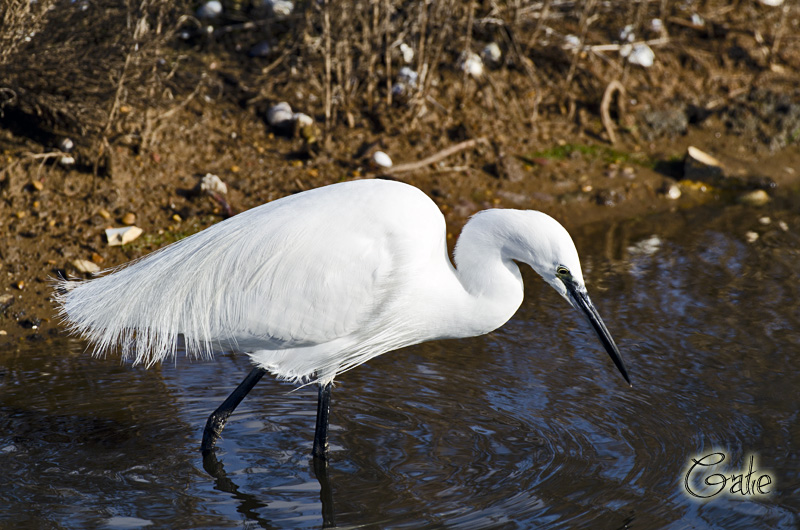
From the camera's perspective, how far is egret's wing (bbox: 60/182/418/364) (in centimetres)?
326

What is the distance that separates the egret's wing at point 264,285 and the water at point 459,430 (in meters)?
0.50

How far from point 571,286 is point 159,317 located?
1609mm

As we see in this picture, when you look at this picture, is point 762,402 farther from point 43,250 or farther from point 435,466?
point 43,250

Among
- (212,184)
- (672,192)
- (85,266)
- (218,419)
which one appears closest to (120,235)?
(85,266)

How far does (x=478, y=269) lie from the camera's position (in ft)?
10.8

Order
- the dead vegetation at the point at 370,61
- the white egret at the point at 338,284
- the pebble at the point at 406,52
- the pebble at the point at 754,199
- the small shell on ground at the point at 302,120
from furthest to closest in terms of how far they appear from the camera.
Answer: the pebble at the point at 406,52, the pebble at the point at 754,199, the small shell on ground at the point at 302,120, the dead vegetation at the point at 370,61, the white egret at the point at 338,284

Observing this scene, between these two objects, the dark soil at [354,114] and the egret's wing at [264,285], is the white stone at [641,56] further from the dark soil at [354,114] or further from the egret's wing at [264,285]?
the egret's wing at [264,285]

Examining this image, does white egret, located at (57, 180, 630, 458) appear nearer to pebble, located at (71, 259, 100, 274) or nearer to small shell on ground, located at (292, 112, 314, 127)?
pebble, located at (71, 259, 100, 274)

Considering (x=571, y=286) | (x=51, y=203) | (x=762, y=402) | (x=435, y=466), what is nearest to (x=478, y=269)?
(x=571, y=286)

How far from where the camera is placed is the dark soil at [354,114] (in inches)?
205

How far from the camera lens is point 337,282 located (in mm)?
3258

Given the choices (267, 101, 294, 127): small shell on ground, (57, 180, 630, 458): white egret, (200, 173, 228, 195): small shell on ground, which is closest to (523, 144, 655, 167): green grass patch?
(267, 101, 294, 127): small shell on ground

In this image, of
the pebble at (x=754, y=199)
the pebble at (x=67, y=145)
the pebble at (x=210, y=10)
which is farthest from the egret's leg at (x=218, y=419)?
the pebble at (x=754, y=199)

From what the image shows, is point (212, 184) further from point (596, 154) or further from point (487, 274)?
point (596, 154)
